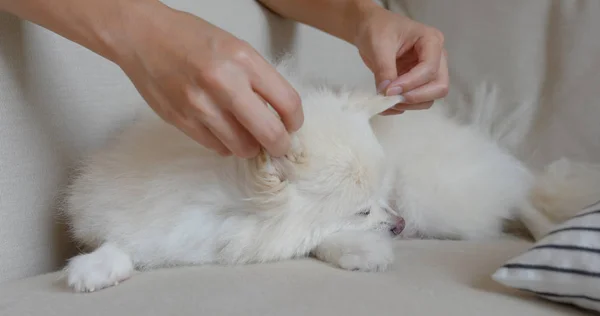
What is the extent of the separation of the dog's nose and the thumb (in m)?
0.30

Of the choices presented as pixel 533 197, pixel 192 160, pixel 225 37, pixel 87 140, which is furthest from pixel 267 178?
pixel 533 197

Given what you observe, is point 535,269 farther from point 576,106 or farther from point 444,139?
point 576,106

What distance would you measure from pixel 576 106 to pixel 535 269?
33.8 inches

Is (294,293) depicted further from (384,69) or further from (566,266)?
(384,69)

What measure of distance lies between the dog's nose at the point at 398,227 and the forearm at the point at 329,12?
1.54 feet

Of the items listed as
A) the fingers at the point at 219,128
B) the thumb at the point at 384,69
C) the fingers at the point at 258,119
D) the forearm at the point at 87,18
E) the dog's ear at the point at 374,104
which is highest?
the thumb at the point at 384,69

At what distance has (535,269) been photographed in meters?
0.80

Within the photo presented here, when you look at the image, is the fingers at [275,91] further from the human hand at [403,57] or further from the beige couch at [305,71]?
the human hand at [403,57]

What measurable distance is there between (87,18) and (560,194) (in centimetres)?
109

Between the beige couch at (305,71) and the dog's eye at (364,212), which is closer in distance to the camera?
the beige couch at (305,71)

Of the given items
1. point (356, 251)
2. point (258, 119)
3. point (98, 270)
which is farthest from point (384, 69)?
point (98, 270)

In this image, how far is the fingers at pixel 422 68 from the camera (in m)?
1.23

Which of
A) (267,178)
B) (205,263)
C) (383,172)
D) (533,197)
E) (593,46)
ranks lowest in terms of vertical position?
(205,263)

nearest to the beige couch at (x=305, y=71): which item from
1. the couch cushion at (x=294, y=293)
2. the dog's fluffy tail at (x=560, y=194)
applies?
the couch cushion at (x=294, y=293)
